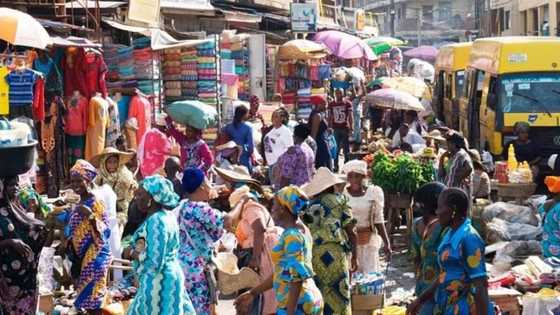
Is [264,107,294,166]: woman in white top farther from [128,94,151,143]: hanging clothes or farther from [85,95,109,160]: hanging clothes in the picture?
[85,95,109,160]: hanging clothes

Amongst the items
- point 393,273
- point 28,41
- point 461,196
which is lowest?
point 393,273

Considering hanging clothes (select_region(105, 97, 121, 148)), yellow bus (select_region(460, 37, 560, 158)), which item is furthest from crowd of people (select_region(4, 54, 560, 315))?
yellow bus (select_region(460, 37, 560, 158))

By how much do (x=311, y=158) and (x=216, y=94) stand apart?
17.7 feet

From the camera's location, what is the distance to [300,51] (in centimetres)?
2370

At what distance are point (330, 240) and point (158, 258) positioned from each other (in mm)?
1470

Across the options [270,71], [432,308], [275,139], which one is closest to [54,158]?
[275,139]

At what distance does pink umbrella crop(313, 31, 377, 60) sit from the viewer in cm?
2891

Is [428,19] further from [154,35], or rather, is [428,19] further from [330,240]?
[330,240]

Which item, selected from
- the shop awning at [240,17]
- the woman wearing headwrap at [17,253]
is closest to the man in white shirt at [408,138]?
the shop awning at [240,17]

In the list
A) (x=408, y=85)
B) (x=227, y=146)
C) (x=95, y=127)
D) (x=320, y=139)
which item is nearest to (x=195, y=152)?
(x=227, y=146)

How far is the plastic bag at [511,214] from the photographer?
12.8m

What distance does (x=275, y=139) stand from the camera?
1409cm

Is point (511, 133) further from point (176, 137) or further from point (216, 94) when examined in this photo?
point (176, 137)

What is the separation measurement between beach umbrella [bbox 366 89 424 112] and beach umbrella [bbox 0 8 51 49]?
9158 millimetres
